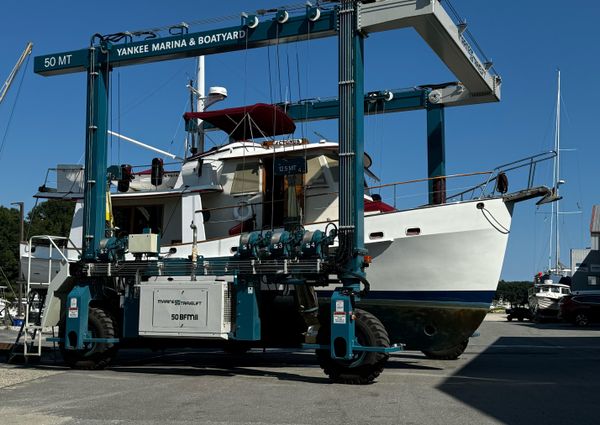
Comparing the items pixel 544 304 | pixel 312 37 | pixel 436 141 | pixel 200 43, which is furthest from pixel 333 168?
pixel 544 304

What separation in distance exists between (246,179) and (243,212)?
30.5 inches

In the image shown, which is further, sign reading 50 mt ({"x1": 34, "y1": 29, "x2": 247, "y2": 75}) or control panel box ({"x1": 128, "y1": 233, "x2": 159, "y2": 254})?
sign reading 50 mt ({"x1": 34, "y1": 29, "x2": 247, "y2": 75})

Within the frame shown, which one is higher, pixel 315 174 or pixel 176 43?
pixel 176 43

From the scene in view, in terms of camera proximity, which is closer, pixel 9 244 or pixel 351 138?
pixel 351 138

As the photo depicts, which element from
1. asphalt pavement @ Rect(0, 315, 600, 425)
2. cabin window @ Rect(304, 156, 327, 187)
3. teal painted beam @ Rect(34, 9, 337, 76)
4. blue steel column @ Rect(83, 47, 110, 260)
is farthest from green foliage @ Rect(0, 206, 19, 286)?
cabin window @ Rect(304, 156, 327, 187)

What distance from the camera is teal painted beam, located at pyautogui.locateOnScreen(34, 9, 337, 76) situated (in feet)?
45.5

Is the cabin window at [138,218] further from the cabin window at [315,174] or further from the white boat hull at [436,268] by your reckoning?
the white boat hull at [436,268]

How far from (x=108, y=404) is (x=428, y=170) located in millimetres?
11114

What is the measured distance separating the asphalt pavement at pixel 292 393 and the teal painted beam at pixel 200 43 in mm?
6425

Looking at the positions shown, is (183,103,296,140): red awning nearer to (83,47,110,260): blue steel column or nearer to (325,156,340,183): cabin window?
(325,156,340,183): cabin window

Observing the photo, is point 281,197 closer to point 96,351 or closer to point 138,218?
point 138,218

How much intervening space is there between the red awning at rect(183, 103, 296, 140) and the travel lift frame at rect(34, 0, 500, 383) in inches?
96.9

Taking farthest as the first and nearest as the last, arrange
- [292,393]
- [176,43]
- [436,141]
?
[436,141] → [176,43] → [292,393]

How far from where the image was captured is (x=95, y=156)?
602 inches
